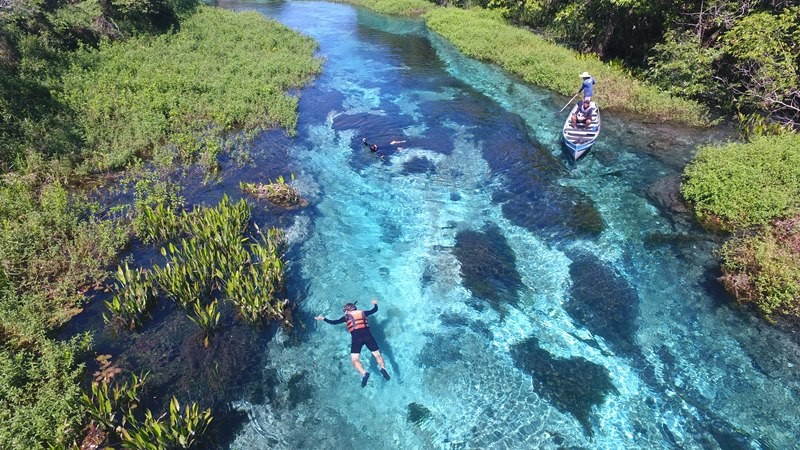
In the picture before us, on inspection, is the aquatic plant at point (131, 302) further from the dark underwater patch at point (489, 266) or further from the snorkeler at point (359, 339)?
the dark underwater patch at point (489, 266)

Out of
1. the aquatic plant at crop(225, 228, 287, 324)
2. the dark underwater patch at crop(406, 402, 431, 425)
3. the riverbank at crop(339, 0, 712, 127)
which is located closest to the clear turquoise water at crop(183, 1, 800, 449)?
the dark underwater patch at crop(406, 402, 431, 425)

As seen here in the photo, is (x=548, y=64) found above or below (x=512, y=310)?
above

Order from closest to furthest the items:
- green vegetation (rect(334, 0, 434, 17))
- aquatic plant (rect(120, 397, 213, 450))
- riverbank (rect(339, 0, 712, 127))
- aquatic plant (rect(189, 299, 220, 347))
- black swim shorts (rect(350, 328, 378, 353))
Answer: aquatic plant (rect(120, 397, 213, 450)) → black swim shorts (rect(350, 328, 378, 353)) → aquatic plant (rect(189, 299, 220, 347)) → riverbank (rect(339, 0, 712, 127)) → green vegetation (rect(334, 0, 434, 17))

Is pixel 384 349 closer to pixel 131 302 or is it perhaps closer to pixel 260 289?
pixel 260 289

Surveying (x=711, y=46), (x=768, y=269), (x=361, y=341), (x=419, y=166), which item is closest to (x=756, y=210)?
(x=768, y=269)

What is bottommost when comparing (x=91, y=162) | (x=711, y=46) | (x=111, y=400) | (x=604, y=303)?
(x=111, y=400)

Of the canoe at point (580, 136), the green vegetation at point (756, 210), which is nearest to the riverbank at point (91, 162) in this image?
the canoe at point (580, 136)

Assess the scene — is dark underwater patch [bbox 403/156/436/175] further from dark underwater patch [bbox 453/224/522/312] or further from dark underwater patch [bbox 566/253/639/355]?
dark underwater patch [bbox 566/253/639/355]
